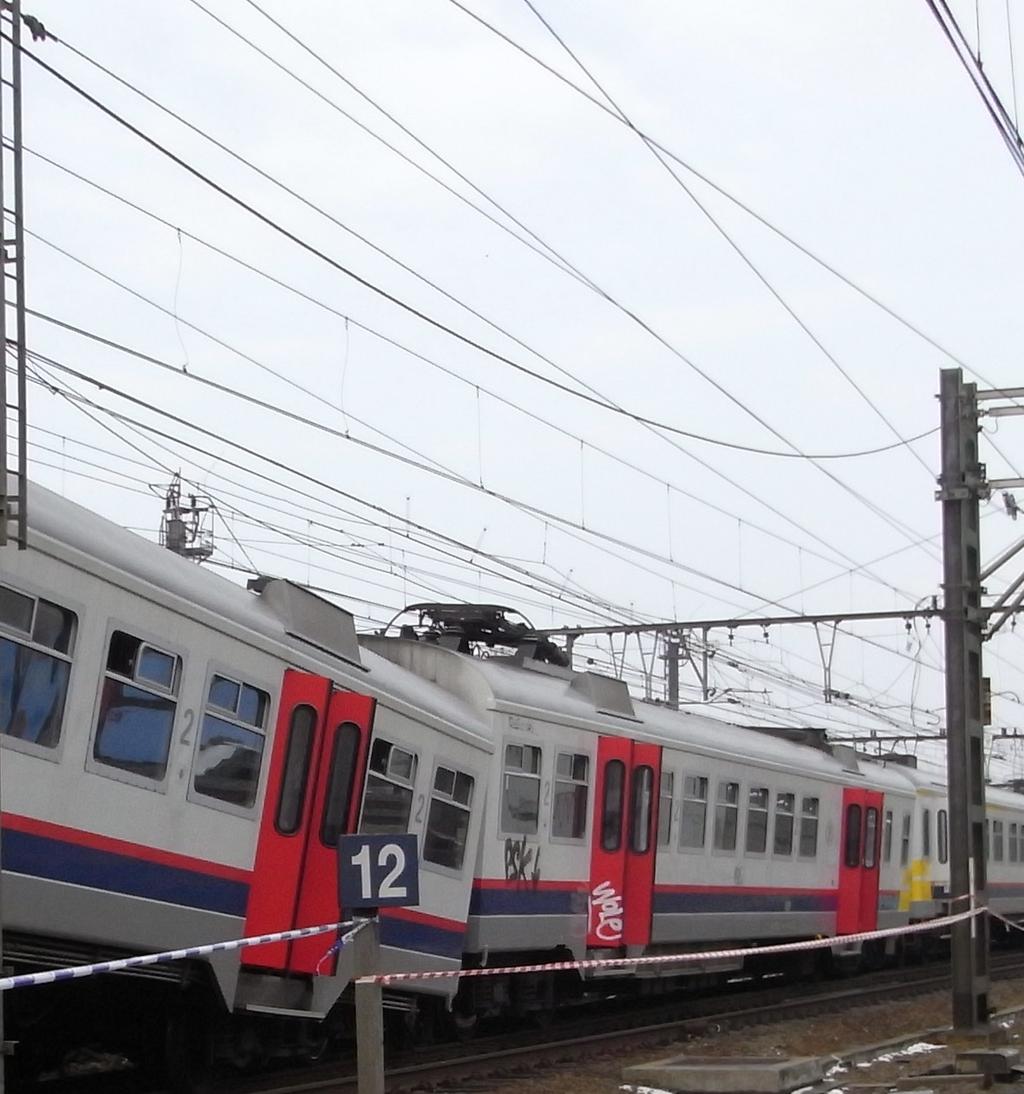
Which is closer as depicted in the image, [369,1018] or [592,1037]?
[369,1018]

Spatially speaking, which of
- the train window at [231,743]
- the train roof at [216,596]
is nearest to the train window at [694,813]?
the train roof at [216,596]

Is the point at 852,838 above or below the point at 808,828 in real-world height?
above

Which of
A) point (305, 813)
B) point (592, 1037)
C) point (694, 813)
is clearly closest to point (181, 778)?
point (305, 813)

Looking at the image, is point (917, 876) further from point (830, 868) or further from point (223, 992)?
point (223, 992)

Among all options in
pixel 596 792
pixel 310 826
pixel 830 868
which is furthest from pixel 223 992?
pixel 830 868

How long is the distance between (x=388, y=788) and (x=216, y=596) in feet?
8.51

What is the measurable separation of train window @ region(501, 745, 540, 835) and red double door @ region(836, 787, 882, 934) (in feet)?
32.9

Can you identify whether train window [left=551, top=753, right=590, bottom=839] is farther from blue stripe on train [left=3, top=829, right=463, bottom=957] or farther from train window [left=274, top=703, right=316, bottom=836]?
blue stripe on train [left=3, top=829, right=463, bottom=957]

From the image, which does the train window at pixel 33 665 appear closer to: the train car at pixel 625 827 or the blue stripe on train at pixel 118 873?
the blue stripe on train at pixel 118 873

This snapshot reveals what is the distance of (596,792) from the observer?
17.2 metres

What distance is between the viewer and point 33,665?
8.60m

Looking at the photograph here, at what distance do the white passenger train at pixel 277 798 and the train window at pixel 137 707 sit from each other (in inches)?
0.6

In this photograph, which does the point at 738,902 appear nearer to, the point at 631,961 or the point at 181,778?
the point at 631,961

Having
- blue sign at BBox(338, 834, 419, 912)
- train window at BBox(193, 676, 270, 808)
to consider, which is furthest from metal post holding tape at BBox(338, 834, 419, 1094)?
train window at BBox(193, 676, 270, 808)
